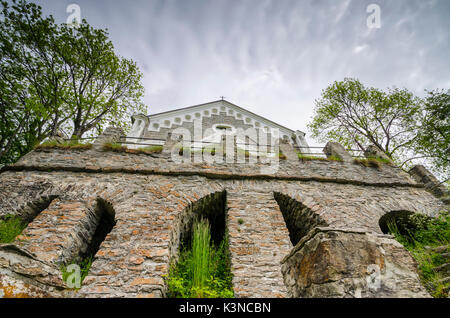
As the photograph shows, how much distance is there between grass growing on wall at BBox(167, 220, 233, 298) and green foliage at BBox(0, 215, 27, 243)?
11.0 ft

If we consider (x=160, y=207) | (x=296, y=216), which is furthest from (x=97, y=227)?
(x=296, y=216)

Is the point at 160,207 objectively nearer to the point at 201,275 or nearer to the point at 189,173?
the point at 189,173

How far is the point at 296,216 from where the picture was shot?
19.1 ft

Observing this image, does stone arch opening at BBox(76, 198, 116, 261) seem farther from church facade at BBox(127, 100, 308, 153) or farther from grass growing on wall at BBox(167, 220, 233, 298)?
church facade at BBox(127, 100, 308, 153)

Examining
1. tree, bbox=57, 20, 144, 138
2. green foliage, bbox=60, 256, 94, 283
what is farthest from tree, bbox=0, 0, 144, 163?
green foliage, bbox=60, 256, 94, 283

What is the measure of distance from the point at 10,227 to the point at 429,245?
911cm

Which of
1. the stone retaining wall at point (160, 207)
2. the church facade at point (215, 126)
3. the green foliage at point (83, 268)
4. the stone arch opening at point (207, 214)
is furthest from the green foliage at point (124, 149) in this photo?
the church facade at point (215, 126)

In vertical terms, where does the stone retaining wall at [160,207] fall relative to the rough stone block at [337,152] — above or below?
below

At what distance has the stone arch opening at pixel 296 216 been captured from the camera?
18.2 feet

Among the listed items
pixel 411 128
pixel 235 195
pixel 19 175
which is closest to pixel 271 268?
pixel 235 195

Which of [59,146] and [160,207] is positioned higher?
[59,146]

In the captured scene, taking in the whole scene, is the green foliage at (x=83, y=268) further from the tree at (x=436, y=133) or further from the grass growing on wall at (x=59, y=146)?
the tree at (x=436, y=133)

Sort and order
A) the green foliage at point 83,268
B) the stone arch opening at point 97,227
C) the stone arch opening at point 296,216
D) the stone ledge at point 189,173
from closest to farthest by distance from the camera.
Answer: the green foliage at point 83,268
the stone arch opening at point 97,227
the stone arch opening at point 296,216
the stone ledge at point 189,173

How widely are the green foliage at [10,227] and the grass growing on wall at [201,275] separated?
3366mm
